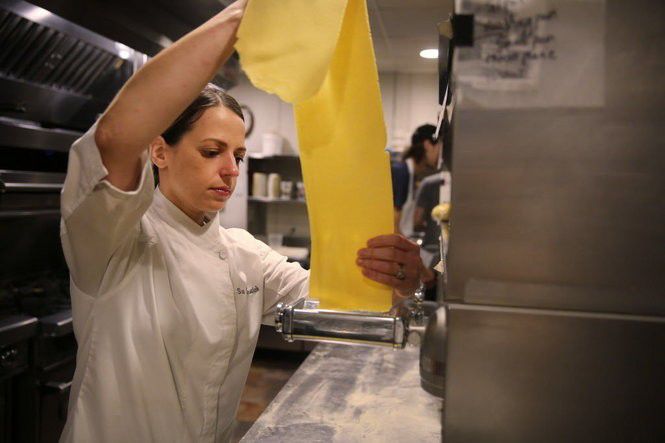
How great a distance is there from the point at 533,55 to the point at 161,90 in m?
0.44

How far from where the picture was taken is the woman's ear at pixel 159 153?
2.98 feet

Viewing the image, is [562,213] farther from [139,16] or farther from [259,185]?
[259,185]

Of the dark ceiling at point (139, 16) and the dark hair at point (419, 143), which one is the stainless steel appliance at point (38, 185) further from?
the dark hair at point (419, 143)

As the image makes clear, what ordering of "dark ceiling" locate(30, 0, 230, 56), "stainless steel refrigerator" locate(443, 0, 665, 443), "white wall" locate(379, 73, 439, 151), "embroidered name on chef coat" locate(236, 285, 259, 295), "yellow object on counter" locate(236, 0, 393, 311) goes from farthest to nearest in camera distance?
"white wall" locate(379, 73, 439, 151), "dark ceiling" locate(30, 0, 230, 56), "embroidered name on chef coat" locate(236, 285, 259, 295), "yellow object on counter" locate(236, 0, 393, 311), "stainless steel refrigerator" locate(443, 0, 665, 443)

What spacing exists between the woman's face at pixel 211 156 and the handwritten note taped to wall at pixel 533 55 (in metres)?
0.52

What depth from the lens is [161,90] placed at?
2.05 feet

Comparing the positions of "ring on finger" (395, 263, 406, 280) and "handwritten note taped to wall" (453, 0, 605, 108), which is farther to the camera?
"ring on finger" (395, 263, 406, 280)

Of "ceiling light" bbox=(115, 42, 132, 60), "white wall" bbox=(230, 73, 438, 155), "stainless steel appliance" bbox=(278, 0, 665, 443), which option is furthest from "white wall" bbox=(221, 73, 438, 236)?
"stainless steel appliance" bbox=(278, 0, 665, 443)

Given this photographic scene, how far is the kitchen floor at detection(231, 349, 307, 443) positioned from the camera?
9.85 ft

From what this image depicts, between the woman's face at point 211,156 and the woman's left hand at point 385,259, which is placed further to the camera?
the woman's face at point 211,156

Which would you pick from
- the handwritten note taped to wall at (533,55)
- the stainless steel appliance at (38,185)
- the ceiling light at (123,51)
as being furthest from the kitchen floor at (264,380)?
the handwritten note taped to wall at (533,55)

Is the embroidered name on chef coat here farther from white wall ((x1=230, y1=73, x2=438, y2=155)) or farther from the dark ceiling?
white wall ((x1=230, y1=73, x2=438, y2=155))

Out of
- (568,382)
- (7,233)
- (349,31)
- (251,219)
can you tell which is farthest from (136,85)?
(251,219)

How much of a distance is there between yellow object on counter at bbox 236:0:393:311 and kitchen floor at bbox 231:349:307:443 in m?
2.26
